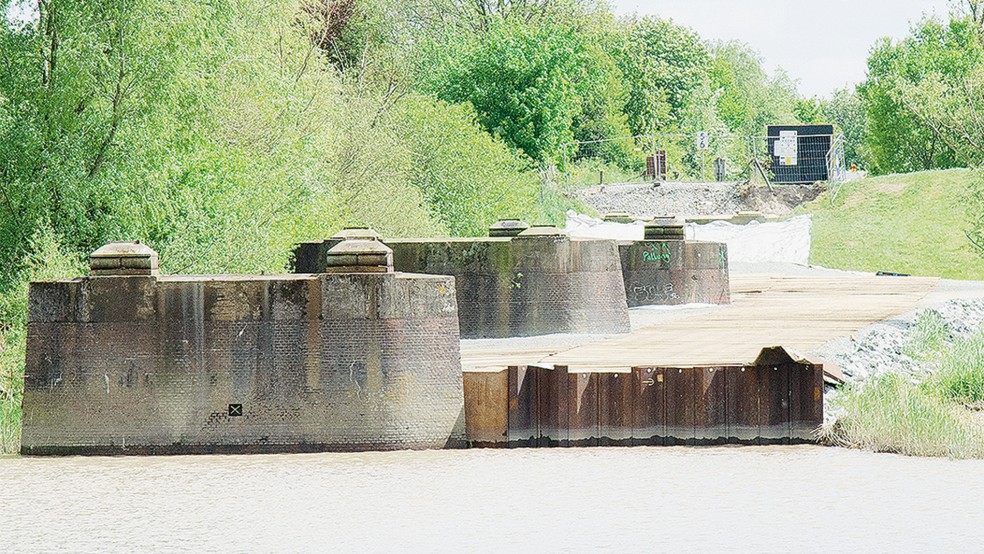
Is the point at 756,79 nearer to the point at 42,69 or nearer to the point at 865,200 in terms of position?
the point at 865,200

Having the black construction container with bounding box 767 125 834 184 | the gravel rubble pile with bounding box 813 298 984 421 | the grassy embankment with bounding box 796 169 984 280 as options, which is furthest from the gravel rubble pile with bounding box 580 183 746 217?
the gravel rubble pile with bounding box 813 298 984 421

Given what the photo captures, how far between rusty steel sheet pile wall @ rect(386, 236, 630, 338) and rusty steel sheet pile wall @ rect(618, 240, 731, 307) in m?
8.52

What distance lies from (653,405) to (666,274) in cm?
1959

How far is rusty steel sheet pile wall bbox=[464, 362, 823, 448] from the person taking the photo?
1759 cm

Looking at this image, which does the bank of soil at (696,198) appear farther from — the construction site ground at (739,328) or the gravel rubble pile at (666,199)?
the construction site ground at (739,328)

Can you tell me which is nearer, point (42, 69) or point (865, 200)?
point (42, 69)

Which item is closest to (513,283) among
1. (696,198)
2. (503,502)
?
(503,502)

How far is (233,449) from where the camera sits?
16766 millimetres

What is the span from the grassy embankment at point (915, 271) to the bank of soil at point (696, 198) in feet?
5.00

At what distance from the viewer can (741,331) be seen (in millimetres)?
27172

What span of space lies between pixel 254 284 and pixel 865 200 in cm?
5135

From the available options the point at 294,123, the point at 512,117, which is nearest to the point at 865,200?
the point at 512,117

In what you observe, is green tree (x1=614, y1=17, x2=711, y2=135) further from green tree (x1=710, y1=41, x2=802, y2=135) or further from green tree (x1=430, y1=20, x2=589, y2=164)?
green tree (x1=430, y1=20, x2=589, y2=164)

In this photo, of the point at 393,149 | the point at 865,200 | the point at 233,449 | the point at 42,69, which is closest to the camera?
the point at 233,449
